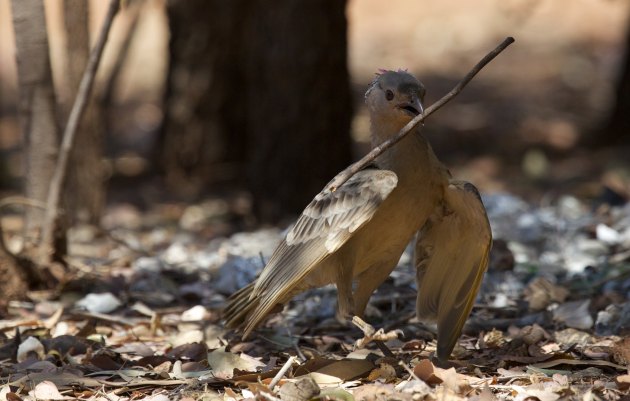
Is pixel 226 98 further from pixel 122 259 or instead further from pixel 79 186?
→ pixel 122 259

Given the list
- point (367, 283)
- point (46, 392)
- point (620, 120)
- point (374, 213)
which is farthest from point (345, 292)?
point (620, 120)

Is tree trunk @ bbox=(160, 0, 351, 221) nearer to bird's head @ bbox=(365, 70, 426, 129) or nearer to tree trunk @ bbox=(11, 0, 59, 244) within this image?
tree trunk @ bbox=(11, 0, 59, 244)

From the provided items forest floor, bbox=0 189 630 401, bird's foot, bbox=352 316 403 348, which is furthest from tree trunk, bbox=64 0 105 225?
bird's foot, bbox=352 316 403 348

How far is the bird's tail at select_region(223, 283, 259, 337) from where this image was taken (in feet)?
15.3

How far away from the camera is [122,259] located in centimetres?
637

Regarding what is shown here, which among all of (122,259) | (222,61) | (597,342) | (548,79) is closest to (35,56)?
(122,259)

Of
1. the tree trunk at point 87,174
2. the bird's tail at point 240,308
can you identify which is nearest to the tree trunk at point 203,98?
the tree trunk at point 87,174

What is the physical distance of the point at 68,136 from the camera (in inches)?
220

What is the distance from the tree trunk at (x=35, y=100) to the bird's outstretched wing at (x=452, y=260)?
2342mm

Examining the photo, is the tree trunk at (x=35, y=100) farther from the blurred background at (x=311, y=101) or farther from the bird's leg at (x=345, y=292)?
the bird's leg at (x=345, y=292)

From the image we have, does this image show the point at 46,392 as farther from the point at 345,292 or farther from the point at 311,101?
the point at 311,101

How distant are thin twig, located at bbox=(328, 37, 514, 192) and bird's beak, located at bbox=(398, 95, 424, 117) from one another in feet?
0.79

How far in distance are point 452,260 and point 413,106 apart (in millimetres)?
740

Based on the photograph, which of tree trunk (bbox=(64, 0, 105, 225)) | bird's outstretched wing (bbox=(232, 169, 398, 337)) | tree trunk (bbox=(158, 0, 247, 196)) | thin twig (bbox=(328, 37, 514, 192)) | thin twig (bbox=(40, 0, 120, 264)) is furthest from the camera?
tree trunk (bbox=(158, 0, 247, 196))
